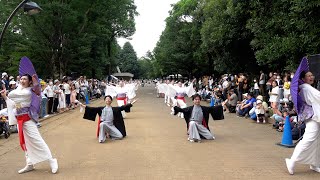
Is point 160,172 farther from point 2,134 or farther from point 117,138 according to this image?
point 2,134

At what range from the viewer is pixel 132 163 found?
838 cm

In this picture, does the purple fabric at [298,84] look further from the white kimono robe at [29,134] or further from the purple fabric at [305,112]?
the white kimono robe at [29,134]

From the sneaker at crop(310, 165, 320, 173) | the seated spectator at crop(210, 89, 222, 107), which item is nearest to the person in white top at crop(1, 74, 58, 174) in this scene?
the sneaker at crop(310, 165, 320, 173)

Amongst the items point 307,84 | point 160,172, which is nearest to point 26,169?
point 160,172

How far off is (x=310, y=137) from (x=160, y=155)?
3444 mm

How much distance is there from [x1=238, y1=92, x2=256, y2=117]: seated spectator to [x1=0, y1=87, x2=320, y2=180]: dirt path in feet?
10.1

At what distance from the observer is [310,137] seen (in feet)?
24.0

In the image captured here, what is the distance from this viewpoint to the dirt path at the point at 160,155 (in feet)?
24.5

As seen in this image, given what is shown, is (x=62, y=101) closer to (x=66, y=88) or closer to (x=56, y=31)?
(x=66, y=88)

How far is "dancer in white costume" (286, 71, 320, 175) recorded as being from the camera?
288 inches

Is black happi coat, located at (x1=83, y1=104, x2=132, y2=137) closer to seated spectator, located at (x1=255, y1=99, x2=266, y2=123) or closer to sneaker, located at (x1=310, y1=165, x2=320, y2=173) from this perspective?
sneaker, located at (x1=310, y1=165, x2=320, y2=173)

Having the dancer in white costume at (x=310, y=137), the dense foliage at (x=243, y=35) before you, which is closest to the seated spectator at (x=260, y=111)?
the dense foliage at (x=243, y=35)

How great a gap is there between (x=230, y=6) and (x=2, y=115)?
520 inches

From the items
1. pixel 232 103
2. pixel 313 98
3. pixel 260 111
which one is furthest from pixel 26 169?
pixel 232 103
